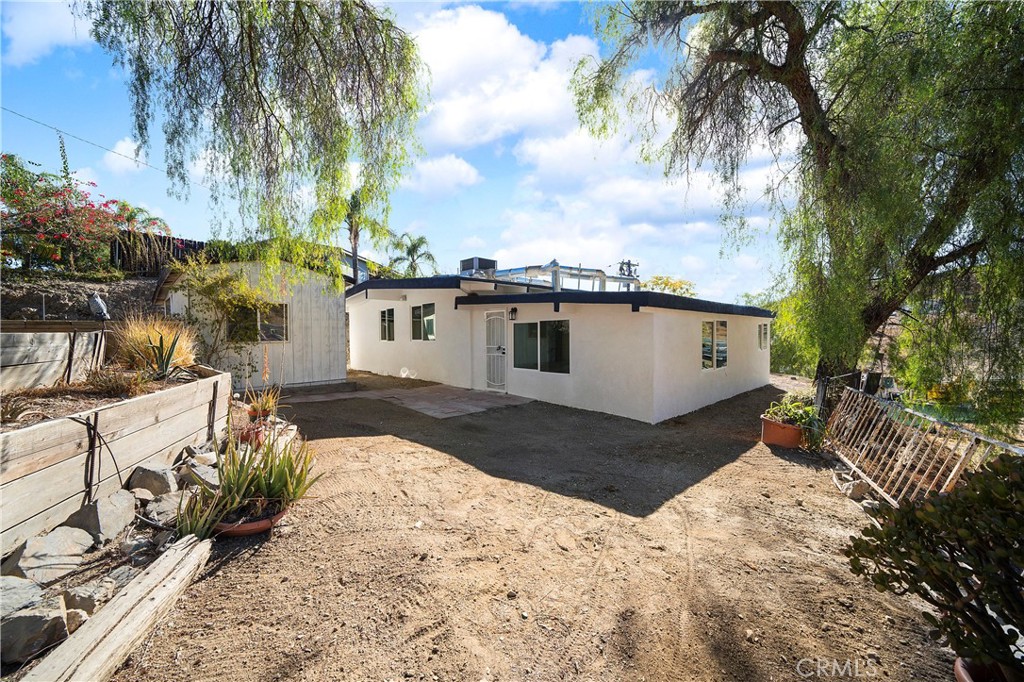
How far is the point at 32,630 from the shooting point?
1.88 meters

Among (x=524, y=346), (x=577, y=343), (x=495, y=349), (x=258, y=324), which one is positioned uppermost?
(x=258, y=324)

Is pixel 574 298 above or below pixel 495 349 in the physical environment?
above

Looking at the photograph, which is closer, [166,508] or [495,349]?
[166,508]

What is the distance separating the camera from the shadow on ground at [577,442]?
4.86 meters

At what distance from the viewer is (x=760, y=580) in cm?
295

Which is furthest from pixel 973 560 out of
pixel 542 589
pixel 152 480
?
pixel 152 480

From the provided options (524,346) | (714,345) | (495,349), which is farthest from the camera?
(495,349)

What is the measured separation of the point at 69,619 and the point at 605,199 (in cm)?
738

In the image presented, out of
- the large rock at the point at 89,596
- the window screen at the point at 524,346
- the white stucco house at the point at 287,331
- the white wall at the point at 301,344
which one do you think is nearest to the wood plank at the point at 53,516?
the large rock at the point at 89,596

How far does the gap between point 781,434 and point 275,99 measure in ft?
26.4

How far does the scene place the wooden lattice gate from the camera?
3.79 metres

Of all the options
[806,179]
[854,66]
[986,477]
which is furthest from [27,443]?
[854,66]

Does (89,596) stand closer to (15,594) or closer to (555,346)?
(15,594)

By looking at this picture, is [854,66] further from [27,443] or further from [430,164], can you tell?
[27,443]
